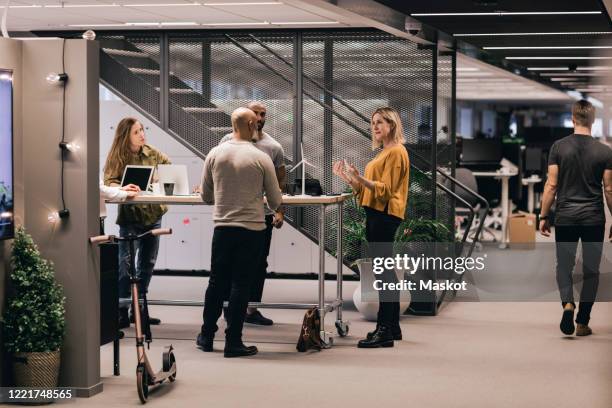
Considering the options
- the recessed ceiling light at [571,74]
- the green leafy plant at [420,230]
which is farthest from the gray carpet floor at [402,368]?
the recessed ceiling light at [571,74]

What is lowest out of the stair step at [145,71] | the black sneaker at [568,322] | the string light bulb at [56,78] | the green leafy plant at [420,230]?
the black sneaker at [568,322]

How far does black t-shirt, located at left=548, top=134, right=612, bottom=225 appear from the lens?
Answer: 24.2 ft

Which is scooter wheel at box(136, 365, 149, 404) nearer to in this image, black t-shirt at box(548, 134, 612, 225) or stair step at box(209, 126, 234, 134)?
black t-shirt at box(548, 134, 612, 225)

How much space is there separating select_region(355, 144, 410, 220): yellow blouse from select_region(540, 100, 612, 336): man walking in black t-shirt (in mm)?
1177

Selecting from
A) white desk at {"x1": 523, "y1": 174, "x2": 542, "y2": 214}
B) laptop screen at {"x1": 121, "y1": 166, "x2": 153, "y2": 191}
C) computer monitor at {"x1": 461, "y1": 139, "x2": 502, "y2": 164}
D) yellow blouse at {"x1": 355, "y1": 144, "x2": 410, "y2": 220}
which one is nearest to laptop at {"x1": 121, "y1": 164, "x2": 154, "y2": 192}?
laptop screen at {"x1": 121, "y1": 166, "x2": 153, "y2": 191}

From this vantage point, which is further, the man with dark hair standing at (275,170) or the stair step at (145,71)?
the stair step at (145,71)

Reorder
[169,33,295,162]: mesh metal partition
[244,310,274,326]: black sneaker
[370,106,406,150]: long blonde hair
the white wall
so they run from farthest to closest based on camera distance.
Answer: the white wall < [169,33,295,162]: mesh metal partition < [244,310,274,326]: black sneaker < [370,106,406,150]: long blonde hair

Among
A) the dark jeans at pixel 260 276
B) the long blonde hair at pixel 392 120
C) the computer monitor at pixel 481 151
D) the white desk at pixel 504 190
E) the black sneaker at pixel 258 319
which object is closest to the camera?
the long blonde hair at pixel 392 120

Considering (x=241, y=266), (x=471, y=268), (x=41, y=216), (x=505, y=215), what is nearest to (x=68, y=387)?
(x=41, y=216)

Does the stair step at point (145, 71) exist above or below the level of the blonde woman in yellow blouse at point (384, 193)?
above

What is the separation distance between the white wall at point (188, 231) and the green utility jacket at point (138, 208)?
280 cm

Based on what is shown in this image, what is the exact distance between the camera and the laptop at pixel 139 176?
7535 millimetres

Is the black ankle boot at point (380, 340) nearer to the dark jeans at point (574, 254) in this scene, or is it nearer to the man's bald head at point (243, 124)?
the dark jeans at point (574, 254)

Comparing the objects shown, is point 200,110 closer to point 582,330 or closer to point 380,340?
point 380,340
